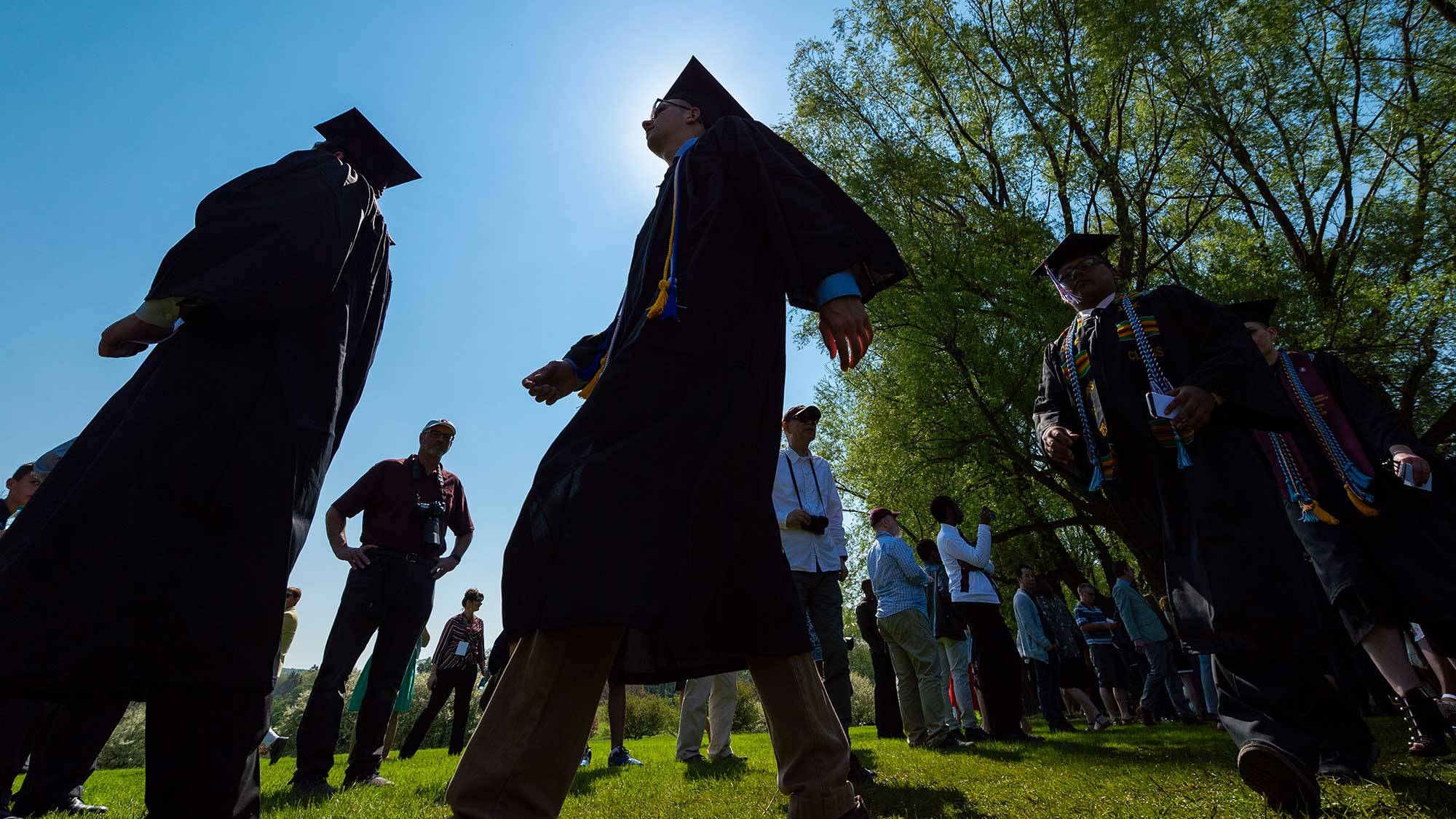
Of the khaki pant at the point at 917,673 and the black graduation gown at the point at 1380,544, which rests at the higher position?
the black graduation gown at the point at 1380,544

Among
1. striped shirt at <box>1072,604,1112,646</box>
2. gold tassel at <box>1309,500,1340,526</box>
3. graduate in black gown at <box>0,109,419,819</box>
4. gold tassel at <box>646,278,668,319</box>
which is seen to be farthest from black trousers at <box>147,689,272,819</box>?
striped shirt at <box>1072,604,1112,646</box>

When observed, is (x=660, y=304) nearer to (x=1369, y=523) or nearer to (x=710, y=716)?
(x=1369, y=523)

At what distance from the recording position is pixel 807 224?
2244 millimetres

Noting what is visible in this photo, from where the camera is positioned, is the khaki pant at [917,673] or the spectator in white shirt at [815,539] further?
the khaki pant at [917,673]

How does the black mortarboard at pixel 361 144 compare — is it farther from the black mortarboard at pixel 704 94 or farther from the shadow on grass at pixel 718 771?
the shadow on grass at pixel 718 771

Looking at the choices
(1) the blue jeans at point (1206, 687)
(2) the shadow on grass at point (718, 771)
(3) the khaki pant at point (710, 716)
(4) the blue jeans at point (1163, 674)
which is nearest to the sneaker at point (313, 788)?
(2) the shadow on grass at point (718, 771)

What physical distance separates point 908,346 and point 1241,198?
663cm

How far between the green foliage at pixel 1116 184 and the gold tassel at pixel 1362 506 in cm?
705

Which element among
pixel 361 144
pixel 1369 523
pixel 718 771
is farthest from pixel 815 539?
pixel 361 144

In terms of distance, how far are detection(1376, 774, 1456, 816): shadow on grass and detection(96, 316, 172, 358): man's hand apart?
390 cm

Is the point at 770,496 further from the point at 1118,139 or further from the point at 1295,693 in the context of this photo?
the point at 1118,139

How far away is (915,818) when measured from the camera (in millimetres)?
2957

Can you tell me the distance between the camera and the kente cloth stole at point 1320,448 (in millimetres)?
4144

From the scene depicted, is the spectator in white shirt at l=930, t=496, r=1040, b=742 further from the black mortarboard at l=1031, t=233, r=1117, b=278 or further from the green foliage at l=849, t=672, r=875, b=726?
the green foliage at l=849, t=672, r=875, b=726
